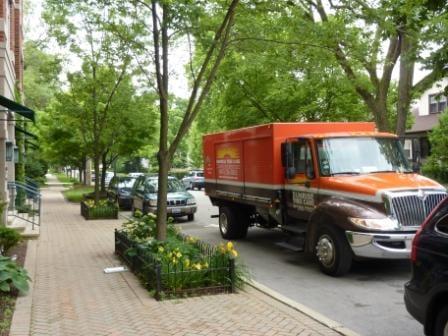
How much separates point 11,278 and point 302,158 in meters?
5.38

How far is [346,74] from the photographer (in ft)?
55.9

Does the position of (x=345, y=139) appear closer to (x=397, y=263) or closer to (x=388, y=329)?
(x=397, y=263)

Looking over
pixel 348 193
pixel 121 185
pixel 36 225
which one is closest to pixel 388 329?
pixel 348 193

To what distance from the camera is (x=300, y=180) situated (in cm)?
1009

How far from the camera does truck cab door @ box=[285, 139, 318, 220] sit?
980 cm

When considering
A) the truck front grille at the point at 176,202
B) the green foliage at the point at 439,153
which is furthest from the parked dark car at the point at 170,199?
the green foliage at the point at 439,153

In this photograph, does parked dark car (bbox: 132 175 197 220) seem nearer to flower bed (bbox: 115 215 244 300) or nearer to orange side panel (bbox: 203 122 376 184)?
orange side panel (bbox: 203 122 376 184)

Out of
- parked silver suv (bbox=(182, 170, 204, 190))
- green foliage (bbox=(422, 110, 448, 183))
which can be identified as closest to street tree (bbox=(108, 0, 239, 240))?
green foliage (bbox=(422, 110, 448, 183))

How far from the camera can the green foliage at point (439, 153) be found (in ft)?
101

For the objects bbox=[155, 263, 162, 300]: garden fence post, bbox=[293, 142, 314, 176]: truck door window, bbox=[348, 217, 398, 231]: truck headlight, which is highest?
bbox=[293, 142, 314, 176]: truck door window

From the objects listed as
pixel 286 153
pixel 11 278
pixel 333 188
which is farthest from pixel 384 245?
→ pixel 11 278

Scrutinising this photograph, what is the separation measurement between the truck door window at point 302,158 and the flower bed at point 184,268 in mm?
2425

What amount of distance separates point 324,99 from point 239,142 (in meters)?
11.2

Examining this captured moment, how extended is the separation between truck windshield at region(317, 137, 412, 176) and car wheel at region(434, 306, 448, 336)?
5013mm
